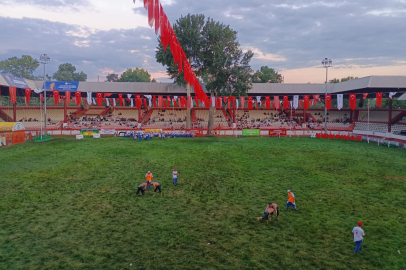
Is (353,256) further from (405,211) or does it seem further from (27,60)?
(27,60)

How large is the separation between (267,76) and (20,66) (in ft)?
254

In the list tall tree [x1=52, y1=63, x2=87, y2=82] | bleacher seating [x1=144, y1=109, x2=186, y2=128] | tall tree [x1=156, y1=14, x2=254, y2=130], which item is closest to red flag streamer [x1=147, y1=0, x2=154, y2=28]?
tall tree [x1=156, y1=14, x2=254, y2=130]

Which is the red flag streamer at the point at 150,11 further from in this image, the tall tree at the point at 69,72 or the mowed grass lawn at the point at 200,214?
the tall tree at the point at 69,72

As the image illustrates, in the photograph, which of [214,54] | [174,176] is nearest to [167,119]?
[214,54]

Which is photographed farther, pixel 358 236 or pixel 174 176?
pixel 174 176

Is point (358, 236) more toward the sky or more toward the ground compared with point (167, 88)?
more toward the ground

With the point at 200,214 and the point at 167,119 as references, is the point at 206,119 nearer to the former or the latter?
the point at 167,119

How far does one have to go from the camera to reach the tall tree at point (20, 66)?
8182 cm

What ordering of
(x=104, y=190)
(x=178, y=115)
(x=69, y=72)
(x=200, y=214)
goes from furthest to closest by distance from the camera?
(x=69, y=72) < (x=178, y=115) < (x=104, y=190) < (x=200, y=214)

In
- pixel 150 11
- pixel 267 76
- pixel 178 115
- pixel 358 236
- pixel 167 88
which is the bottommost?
pixel 358 236

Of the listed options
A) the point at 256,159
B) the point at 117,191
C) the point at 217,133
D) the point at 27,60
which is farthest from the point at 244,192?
the point at 27,60

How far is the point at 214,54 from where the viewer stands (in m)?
37.7

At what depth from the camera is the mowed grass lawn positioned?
25.6 ft

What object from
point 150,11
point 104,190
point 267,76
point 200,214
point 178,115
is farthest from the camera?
point 267,76
